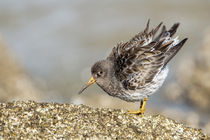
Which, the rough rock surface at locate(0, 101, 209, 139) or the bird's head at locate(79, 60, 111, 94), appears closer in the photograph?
the rough rock surface at locate(0, 101, 209, 139)

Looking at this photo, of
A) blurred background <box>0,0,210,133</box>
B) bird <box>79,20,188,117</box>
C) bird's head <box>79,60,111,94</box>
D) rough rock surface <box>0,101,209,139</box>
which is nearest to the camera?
rough rock surface <box>0,101,209,139</box>

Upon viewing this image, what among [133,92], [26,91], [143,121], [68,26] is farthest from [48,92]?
[143,121]

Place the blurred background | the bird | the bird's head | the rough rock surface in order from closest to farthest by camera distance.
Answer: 1. the rough rock surface
2. the bird
3. the bird's head
4. the blurred background

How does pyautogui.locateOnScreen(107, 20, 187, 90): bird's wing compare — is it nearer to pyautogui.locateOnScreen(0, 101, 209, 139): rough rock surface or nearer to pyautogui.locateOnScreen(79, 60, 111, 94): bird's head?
pyautogui.locateOnScreen(79, 60, 111, 94): bird's head

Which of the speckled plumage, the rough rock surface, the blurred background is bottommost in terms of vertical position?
the rough rock surface

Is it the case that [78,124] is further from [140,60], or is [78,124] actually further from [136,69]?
[140,60]

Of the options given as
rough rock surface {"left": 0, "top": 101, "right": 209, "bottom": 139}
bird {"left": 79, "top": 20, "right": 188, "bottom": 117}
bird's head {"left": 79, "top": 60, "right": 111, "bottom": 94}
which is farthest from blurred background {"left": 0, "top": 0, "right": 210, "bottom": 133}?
rough rock surface {"left": 0, "top": 101, "right": 209, "bottom": 139}

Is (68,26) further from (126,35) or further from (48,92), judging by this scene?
(48,92)

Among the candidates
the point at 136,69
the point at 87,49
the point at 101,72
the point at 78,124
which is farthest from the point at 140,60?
the point at 87,49

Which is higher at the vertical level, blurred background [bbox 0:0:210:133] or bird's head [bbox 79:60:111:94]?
blurred background [bbox 0:0:210:133]
